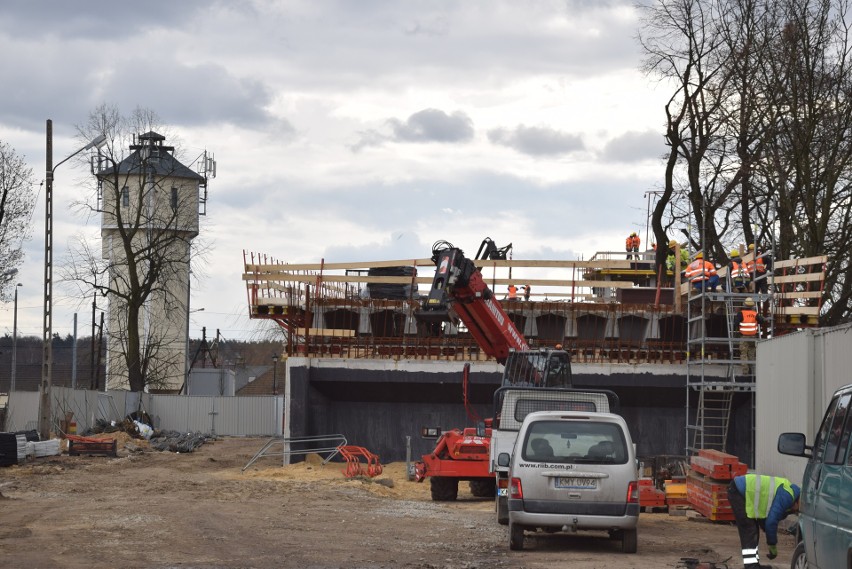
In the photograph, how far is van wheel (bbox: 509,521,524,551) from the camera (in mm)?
15281

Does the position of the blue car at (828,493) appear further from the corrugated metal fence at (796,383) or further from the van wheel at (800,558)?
the corrugated metal fence at (796,383)

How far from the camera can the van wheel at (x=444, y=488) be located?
78.1 ft

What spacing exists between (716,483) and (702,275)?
31.4 feet

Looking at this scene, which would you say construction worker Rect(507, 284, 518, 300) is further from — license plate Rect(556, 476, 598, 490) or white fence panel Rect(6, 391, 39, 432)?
white fence panel Rect(6, 391, 39, 432)

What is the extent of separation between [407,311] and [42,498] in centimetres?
1203

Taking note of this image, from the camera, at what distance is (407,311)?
32438 mm

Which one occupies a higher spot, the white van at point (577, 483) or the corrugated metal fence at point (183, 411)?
the white van at point (577, 483)

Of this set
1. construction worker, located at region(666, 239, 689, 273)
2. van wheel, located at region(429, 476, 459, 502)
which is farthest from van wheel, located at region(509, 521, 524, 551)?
construction worker, located at region(666, 239, 689, 273)

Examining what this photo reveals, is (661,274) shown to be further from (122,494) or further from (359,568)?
(359,568)

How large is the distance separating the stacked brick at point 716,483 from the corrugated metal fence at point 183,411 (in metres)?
32.2

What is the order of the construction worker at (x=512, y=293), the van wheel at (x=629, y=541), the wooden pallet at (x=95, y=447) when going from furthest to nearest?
the wooden pallet at (x=95, y=447) → the construction worker at (x=512, y=293) → the van wheel at (x=629, y=541)

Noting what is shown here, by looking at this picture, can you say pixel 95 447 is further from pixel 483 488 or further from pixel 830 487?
pixel 830 487

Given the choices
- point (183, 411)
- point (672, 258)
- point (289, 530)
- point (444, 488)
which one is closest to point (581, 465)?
point (289, 530)

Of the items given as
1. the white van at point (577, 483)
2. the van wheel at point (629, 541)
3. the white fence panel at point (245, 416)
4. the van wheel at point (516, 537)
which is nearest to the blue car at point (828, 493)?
the white van at point (577, 483)
